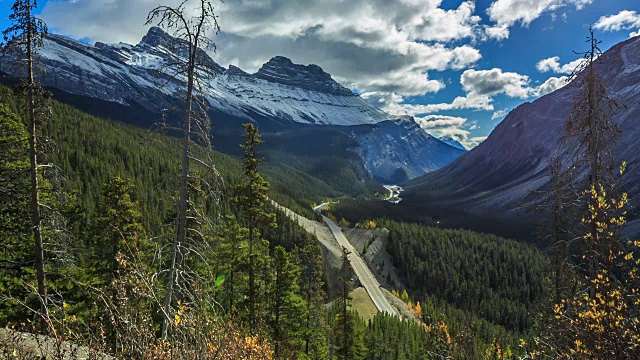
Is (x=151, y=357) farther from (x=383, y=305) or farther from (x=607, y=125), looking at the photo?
(x=383, y=305)

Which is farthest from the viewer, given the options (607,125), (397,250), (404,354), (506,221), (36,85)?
(506,221)

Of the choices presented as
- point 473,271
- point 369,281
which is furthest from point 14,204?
point 473,271

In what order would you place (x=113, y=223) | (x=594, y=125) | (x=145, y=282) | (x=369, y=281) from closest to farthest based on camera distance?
(x=145, y=282)
(x=594, y=125)
(x=113, y=223)
(x=369, y=281)

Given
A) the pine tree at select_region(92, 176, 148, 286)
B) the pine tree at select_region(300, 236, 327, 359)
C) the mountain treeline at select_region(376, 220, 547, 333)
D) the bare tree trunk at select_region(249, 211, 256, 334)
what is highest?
the pine tree at select_region(92, 176, 148, 286)

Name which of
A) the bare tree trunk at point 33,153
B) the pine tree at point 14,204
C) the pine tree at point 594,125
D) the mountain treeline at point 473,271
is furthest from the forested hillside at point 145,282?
the mountain treeline at point 473,271

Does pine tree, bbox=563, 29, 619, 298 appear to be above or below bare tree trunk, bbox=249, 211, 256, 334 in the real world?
above

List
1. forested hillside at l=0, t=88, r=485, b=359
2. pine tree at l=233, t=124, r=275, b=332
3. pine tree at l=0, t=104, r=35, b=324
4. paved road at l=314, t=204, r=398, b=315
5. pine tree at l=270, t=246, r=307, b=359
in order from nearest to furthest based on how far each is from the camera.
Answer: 1. forested hillside at l=0, t=88, r=485, b=359
2. pine tree at l=0, t=104, r=35, b=324
3. pine tree at l=233, t=124, r=275, b=332
4. pine tree at l=270, t=246, r=307, b=359
5. paved road at l=314, t=204, r=398, b=315

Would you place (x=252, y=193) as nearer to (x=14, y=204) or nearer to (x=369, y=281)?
(x=14, y=204)

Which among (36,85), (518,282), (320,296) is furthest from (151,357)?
(518,282)

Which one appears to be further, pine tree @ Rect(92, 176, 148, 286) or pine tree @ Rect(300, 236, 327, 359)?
pine tree @ Rect(300, 236, 327, 359)

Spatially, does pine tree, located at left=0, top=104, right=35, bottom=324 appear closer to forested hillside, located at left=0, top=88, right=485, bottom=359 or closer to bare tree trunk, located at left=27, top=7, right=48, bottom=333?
forested hillside, located at left=0, top=88, right=485, bottom=359

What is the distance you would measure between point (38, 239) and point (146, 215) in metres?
63.9

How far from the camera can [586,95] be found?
10.6m

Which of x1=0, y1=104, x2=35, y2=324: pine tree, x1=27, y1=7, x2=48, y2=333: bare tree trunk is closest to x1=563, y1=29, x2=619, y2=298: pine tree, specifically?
x1=27, y1=7, x2=48, y2=333: bare tree trunk
